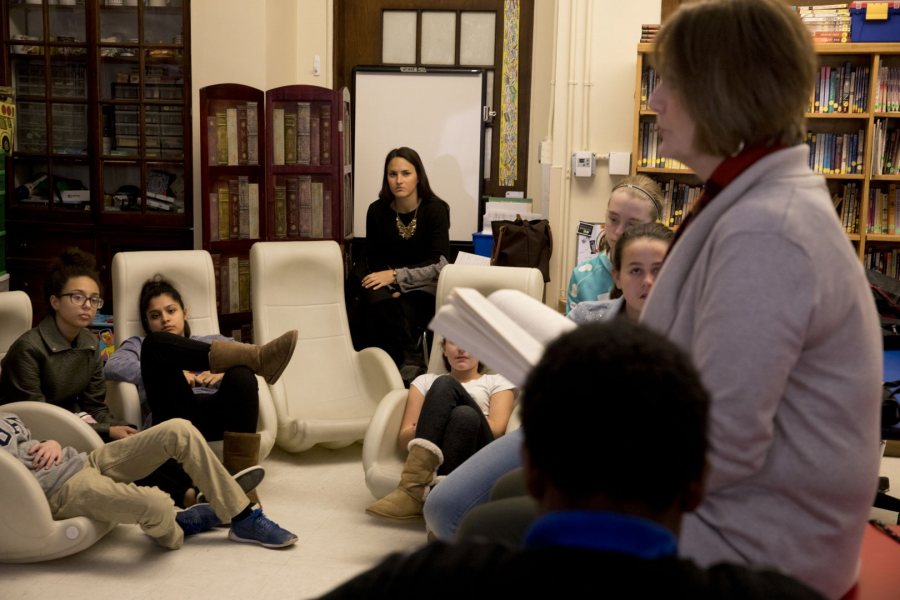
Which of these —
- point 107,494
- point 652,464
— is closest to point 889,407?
point 652,464

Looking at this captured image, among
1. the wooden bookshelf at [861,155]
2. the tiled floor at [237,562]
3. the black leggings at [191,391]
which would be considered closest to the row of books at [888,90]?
the wooden bookshelf at [861,155]

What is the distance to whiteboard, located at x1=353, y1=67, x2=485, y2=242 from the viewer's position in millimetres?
6508

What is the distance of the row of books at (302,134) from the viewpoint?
18.2ft

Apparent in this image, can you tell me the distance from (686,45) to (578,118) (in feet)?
15.2

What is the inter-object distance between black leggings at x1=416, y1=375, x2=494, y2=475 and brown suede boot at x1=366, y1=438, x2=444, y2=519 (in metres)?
0.05

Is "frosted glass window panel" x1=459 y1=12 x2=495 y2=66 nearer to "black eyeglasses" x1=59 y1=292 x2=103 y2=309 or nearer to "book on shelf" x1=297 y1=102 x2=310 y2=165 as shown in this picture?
"book on shelf" x1=297 y1=102 x2=310 y2=165

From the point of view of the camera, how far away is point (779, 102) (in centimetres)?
133

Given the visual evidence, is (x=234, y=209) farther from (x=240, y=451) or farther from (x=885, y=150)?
(x=885, y=150)

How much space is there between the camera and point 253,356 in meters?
3.70

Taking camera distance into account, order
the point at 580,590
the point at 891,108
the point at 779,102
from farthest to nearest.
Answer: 1. the point at 891,108
2. the point at 779,102
3. the point at 580,590

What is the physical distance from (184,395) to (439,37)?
11.5 ft

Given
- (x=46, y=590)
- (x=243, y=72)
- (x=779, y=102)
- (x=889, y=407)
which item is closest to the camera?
(x=779, y=102)

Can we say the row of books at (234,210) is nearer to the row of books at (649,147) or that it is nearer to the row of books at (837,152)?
the row of books at (649,147)

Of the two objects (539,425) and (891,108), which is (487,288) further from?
(539,425)
